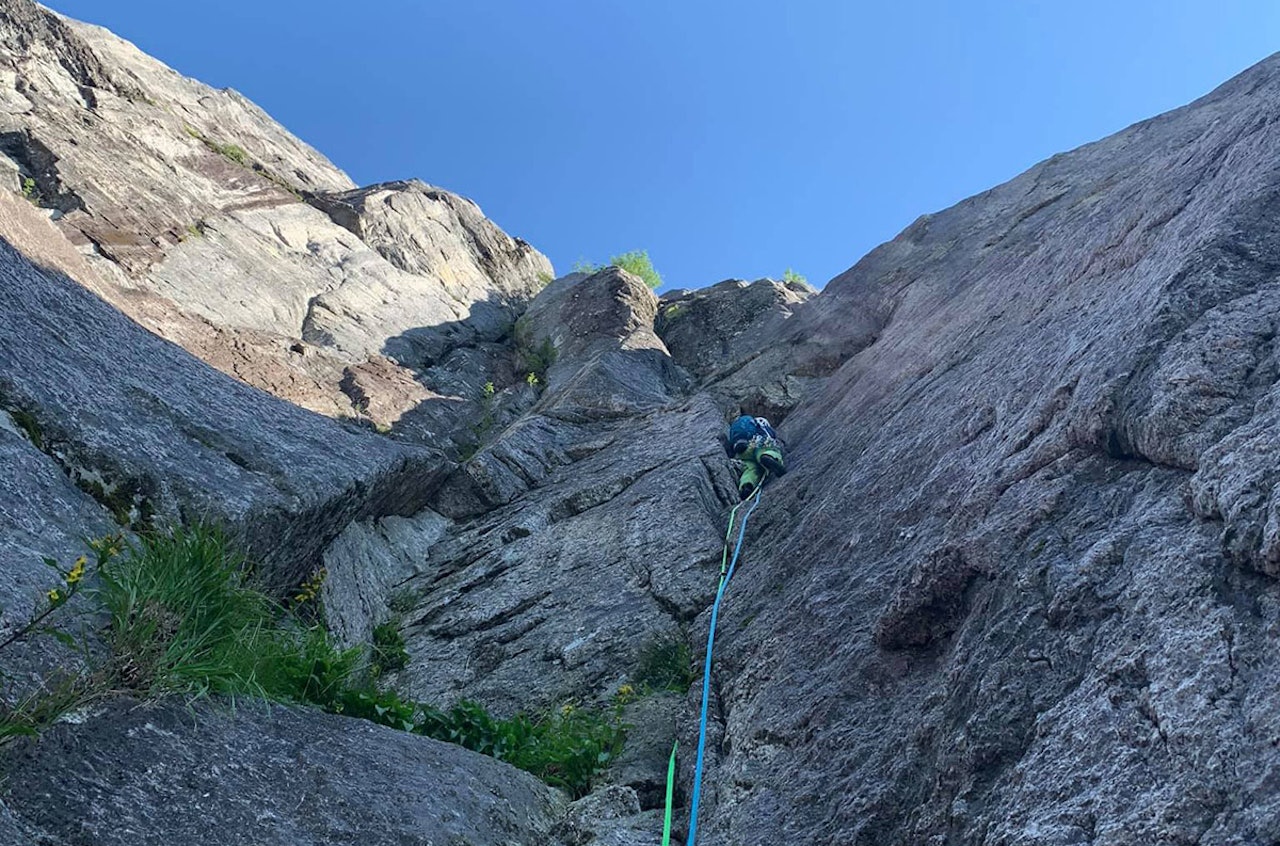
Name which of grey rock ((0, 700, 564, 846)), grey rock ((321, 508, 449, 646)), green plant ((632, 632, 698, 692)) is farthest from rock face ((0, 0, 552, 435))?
grey rock ((0, 700, 564, 846))

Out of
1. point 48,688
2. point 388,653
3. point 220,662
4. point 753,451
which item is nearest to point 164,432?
point 220,662

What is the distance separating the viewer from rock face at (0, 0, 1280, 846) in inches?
158

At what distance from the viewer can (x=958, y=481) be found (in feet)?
22.0

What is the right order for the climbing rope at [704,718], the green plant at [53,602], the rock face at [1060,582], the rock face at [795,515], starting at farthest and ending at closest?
1. the climbing rope at [704,718]
2. the green plant at [53,602]
3. the rock face at [795,515]
4. the rock face at [1060,582]

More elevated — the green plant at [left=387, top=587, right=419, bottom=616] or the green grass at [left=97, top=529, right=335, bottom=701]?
the green plant at [left=387, top=587, right=419, bottom=616]

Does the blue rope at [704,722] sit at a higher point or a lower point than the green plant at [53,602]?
lower

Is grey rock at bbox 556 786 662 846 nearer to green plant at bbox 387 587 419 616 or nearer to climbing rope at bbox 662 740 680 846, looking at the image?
climbing rope at bbox 662 740 680 846

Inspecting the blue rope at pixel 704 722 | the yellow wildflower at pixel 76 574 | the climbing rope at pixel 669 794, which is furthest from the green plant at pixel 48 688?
the blue rope at pixel 704 722

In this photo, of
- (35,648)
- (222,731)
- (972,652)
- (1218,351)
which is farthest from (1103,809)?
(35,648)

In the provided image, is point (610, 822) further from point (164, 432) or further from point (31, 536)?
point (164, 432)

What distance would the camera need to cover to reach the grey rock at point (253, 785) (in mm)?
4270

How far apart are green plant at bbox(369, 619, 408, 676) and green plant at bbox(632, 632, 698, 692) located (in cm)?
248

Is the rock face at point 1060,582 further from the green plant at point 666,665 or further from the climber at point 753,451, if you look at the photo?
the climber at point 753,451

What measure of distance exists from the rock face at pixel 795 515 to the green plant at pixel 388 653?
0.25 metres
